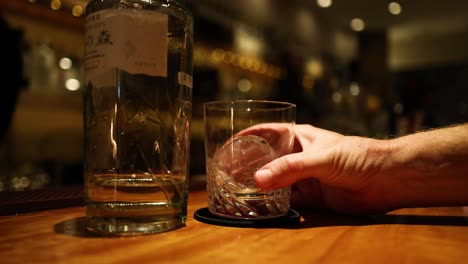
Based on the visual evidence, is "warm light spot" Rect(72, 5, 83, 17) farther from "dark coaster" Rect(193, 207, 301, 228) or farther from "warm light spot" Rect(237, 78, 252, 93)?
"dark coaster" Rect(193, 207, 301, 228)

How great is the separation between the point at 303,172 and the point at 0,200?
511 mm

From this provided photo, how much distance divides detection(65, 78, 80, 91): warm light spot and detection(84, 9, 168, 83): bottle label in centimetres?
204

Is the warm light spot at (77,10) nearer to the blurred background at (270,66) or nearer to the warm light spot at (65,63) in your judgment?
the blurred background at (270,66)

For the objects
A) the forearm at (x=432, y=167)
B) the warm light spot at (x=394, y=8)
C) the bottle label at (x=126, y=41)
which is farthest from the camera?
the warm light spot at (x=394, y=8)

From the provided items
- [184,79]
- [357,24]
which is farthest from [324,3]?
[184,79]

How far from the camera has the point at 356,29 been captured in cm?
671

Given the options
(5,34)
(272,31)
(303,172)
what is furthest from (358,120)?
(303,172)

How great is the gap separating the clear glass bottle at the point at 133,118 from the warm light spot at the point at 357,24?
233 inches

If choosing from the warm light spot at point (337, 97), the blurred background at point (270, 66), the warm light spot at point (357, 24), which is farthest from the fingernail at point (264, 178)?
the warm light spot at point (357, 24)

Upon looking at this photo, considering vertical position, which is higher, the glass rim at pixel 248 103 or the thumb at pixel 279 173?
the glass rim at pixel 248 103

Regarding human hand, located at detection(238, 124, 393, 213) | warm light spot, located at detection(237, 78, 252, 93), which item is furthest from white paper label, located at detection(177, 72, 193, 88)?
warm light spot, located at detection(237, 78, 252, 93)

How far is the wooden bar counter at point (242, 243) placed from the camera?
1.44 feet

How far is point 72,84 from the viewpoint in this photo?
251 centimetres

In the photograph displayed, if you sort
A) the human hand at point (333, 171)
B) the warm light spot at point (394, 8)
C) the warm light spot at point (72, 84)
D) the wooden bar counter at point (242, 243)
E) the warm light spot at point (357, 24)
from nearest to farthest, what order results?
the wooden bar counter at point (242, 243)
the human hand at point (333, 171)
the warm light spot at point (72, 84)
the warm light spot at point (394, 8)
the warm light spot at point (357, 24)
